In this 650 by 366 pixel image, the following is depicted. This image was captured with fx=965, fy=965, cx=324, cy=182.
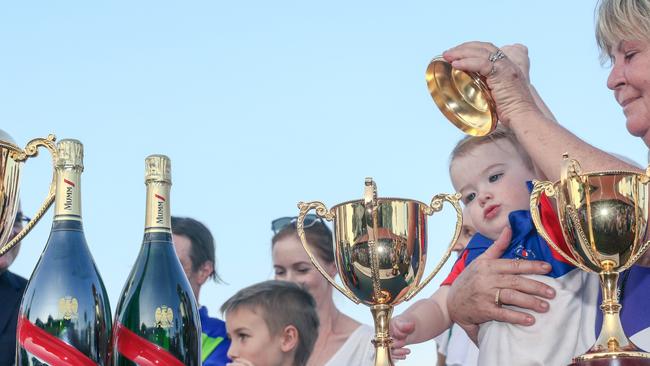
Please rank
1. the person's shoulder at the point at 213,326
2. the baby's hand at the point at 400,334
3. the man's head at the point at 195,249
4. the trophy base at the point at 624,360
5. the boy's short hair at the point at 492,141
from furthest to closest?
the man's head at the point at 195,249
the person's shoulder at the point at 213,326
the boy's short hair at the point at 492,141
the baby's hand at the point at 400,334
the trophy base at the point at 624,360

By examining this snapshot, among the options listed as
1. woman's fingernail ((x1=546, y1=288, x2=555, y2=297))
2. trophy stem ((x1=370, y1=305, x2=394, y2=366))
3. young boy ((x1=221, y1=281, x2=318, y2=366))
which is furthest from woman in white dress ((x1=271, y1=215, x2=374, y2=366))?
trophy stem ((x1=370, y1=305, x2=394, y2=366))

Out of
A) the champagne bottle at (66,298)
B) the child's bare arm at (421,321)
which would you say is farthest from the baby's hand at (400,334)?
the champagne bottle at (66,298)

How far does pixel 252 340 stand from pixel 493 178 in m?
1.49

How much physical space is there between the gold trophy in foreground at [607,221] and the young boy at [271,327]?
2.59 meters

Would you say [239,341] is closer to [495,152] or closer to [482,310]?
[495,152]

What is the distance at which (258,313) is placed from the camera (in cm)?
390

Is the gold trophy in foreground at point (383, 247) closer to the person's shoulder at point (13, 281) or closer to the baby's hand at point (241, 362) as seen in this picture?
the person's shoulder at point (13, 281)

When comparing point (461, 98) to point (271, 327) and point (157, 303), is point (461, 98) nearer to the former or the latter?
point (157, 303)

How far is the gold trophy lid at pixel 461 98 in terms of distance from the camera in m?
1.84

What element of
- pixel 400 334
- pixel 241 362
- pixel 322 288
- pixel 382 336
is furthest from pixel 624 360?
pixel 322 288

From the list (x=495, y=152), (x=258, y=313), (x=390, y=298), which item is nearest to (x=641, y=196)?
(x=390, y=298)

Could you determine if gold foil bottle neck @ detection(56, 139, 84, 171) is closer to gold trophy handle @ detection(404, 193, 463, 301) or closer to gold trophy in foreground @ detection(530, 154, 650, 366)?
gold trophy handle @ detection(404, 193, 463, 301)

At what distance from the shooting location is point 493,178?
276cm

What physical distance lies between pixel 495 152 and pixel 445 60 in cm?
106
